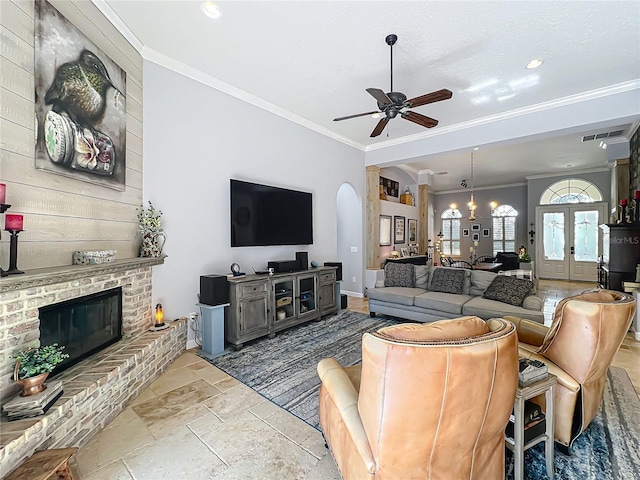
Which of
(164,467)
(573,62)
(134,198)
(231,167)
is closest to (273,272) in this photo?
(231,167)

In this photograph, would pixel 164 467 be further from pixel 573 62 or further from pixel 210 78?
pixel 573 62

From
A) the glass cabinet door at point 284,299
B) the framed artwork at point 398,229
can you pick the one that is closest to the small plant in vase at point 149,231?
the glass cabinet door at point 284,299

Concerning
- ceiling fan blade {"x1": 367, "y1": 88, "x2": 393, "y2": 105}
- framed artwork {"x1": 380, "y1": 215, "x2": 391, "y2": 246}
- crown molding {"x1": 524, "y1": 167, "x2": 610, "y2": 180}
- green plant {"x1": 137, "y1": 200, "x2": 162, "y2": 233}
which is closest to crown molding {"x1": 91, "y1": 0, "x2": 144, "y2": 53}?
green plant {"x1": 137, "y1": 200, "x2": 162, "y2": 233}

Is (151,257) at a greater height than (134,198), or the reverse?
(134,198)

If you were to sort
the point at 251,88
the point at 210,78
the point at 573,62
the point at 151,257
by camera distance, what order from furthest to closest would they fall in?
the point at 251,88 → the point at 210,78 → the point at 573,62 → the point at 151,257

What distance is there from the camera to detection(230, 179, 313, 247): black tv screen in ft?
13.3

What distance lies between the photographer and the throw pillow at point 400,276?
5.17 meters

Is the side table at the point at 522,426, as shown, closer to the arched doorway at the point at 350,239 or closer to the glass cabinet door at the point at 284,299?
the glass cabinet door at the point at 284,299

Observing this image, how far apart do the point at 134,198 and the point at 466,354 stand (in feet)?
10.8

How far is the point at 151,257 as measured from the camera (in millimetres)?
3059

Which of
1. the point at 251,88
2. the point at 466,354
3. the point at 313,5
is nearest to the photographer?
the point at 466,354

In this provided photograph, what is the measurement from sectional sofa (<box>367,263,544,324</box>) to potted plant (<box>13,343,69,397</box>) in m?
4.13

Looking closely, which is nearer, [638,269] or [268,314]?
[268,314]

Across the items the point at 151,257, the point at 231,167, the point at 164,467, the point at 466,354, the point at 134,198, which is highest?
the point at 231,167
